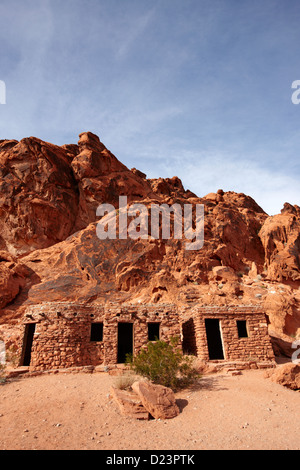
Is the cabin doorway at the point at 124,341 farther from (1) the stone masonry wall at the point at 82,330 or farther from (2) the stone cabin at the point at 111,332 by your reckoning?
(1) the stone masonry wall at the point at 82,330

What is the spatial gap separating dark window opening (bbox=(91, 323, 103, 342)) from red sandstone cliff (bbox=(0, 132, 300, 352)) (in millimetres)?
5393

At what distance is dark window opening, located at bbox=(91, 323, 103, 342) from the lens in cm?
1344

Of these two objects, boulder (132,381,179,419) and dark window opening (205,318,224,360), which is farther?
dark window opening (205,318,224,360)

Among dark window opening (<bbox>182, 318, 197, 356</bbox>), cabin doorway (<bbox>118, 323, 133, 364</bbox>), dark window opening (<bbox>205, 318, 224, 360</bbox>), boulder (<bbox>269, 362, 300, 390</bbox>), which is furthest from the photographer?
cabin doorway (<bbox>118, 323, 133, 364</bbox>)

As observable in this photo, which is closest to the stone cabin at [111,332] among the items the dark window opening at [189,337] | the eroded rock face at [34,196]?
the dark window opening at [189,337]

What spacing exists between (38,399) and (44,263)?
15687 millimetres

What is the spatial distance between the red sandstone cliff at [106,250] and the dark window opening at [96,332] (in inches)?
212

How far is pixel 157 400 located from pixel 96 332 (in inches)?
266

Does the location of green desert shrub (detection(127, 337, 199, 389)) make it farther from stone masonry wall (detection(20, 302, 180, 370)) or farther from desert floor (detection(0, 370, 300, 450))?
stone masonry wall (detection(20, 302, 180, 370))

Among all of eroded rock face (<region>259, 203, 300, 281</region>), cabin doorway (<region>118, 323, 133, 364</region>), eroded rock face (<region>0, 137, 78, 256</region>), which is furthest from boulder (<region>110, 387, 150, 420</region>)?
eroded rock face (<region>0, 137, 78, 256</region>)

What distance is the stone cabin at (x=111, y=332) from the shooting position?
11836mm

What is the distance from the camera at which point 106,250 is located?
71.6 ft

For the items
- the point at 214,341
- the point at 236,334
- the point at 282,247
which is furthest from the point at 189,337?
the point at 282,247
